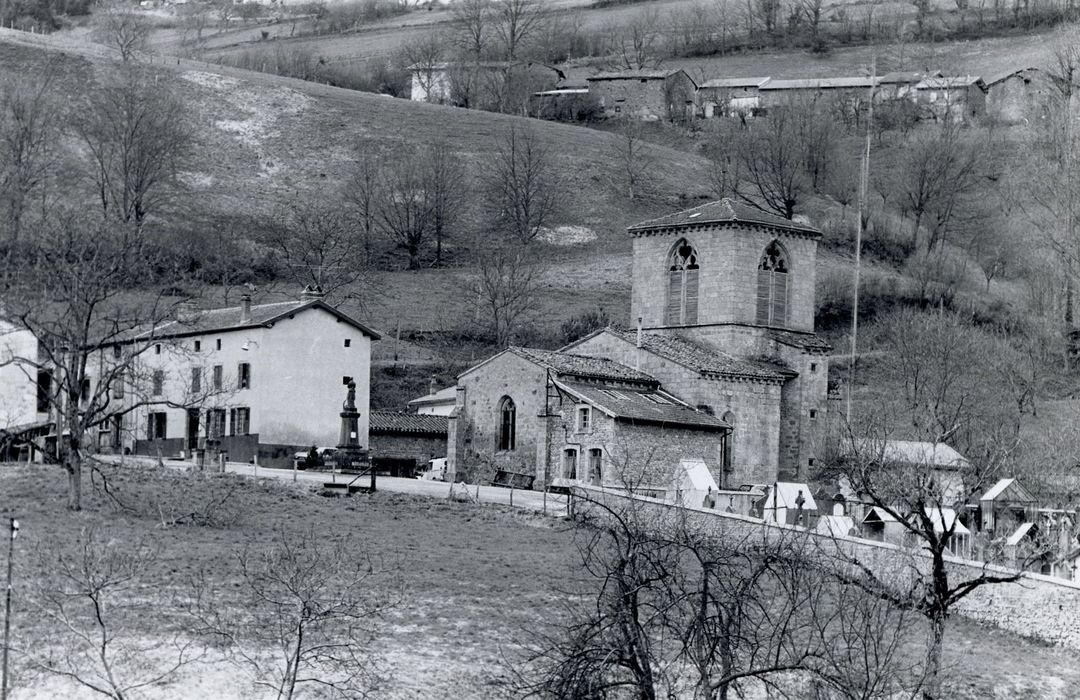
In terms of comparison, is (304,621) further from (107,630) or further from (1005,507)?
(1005,507)

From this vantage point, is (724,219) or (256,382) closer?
(256,382)

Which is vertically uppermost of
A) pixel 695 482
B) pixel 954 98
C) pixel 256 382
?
pixel 954 98

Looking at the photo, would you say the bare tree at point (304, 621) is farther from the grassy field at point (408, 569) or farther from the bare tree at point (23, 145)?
the bare tree at point (23, 145)

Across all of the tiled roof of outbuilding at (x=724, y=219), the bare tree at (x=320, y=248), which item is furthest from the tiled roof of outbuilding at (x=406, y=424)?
the bare tree at (x=320, y=248)

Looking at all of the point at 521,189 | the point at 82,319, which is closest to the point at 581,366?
the point at 82,319

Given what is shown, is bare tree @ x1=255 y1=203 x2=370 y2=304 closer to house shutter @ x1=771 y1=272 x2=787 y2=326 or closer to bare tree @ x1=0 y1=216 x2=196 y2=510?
bare tree @ x1=0 y1=216 x2=196 y2=510

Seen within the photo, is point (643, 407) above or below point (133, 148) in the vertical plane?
below

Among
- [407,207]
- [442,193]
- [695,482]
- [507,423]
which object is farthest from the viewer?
[442,193]

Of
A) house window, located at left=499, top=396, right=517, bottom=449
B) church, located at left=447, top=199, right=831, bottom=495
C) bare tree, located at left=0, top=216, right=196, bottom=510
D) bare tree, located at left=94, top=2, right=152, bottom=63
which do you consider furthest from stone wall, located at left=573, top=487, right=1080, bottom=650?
bare tree, located at left=94, top=2, right=152, bottom=63

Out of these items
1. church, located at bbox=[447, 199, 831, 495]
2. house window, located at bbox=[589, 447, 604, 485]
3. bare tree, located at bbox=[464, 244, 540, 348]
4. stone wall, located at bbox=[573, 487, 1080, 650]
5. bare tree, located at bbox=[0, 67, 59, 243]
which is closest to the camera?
stone wall, located at bbox=[573, 487, 1080, 650]
